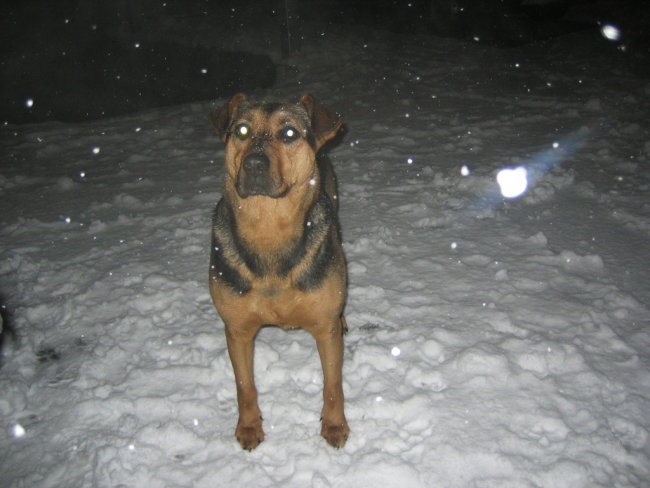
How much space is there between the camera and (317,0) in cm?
1596

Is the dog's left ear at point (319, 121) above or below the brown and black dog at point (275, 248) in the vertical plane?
above

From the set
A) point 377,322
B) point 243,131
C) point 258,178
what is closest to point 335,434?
point 377,322

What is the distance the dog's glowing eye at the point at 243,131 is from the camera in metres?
2.89

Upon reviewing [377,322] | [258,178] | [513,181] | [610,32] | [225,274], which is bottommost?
[377,322]

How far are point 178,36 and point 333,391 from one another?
12911 mm

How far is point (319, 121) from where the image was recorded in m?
3.06

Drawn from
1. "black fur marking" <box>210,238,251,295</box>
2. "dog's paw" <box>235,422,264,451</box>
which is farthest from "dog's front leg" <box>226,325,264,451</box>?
"black fur marking" <box>210,238,251,295</box>

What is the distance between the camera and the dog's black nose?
2590mm

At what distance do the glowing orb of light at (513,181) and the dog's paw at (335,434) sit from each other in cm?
410

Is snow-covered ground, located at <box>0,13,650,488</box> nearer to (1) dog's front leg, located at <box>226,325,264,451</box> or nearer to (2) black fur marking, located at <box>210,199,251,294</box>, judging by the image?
(1) dog's front leg, located at <box>226,325,264,451</box>

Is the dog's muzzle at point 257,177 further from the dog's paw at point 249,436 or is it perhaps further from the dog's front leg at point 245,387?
the dog's paw at point 249,436

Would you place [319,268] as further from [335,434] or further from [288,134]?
[335,434]

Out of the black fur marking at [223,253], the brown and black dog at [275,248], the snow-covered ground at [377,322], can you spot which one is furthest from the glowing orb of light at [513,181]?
the black fur marking at [223,253]

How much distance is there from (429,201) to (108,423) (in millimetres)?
4339
